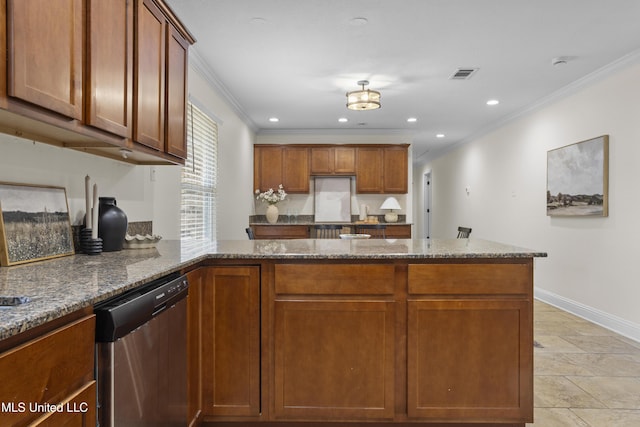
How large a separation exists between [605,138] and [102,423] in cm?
461

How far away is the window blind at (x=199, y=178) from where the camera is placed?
12.4ft

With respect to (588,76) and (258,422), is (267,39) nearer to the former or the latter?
(258,422)

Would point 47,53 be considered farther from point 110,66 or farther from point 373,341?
point 373,341

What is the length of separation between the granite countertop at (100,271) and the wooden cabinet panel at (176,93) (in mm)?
652

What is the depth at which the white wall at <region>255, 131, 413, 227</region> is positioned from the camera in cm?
723

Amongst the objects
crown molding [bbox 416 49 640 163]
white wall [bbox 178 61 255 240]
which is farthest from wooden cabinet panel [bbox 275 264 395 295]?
crown molding [bbox 416 49 640 163]

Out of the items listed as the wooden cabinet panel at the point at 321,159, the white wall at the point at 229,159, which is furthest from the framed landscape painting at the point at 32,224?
the wooden cabinet panel at the point at 321,159

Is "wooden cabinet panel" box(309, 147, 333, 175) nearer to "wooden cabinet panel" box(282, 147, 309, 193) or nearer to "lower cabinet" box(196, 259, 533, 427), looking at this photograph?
"wooden cabinet panel" box(282, 147, 309, 193)

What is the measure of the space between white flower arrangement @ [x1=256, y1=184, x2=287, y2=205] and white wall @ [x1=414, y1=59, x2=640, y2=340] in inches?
139

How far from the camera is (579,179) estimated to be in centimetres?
438

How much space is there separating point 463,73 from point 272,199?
3588mm

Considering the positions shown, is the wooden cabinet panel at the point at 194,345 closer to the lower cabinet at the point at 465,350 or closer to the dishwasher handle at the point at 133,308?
the dishwasher handle at the point at 133,308

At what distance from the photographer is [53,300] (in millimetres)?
1031

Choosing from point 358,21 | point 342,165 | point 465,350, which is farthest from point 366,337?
point 342,165
